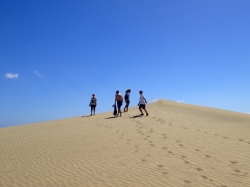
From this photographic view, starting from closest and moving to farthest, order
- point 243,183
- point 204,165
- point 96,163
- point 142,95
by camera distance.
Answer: point 243,183
point 204,165
point 96,163
point 142,95

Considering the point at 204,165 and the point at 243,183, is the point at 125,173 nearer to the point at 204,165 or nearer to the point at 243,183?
the point at 204,165

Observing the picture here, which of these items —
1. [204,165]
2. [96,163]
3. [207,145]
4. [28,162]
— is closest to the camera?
[204,165]

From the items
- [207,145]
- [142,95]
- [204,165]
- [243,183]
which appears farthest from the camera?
[142,95]

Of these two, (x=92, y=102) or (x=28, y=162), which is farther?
(x=92, y=102)

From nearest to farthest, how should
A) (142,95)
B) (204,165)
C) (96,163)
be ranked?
(204,165), (96,163), (142,95)

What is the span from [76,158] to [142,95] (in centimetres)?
955

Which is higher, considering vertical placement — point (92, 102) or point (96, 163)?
point (92, 102)

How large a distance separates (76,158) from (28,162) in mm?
1655

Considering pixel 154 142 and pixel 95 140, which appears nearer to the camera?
pixel 154 142

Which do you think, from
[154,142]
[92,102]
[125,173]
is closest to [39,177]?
[125,173]

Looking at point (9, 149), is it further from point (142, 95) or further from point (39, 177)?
point (142, 95)

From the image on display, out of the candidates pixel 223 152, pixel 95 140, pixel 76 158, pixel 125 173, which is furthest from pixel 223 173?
pixel 95 140

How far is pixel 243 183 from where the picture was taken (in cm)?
509

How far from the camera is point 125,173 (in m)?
5.90
